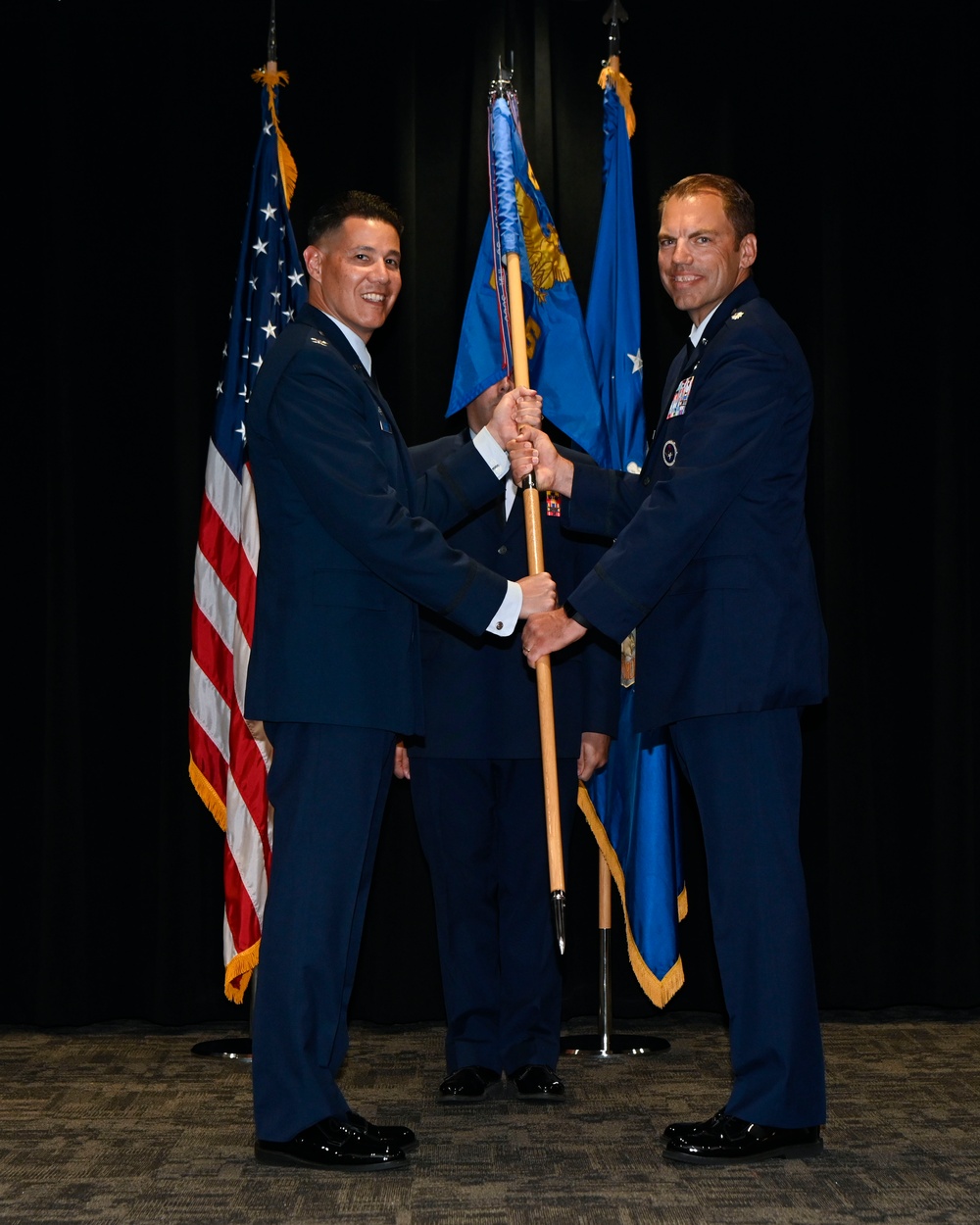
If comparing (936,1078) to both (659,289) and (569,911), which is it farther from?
(659,289)

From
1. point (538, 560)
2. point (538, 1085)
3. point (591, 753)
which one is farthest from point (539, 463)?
point (538, 1085)

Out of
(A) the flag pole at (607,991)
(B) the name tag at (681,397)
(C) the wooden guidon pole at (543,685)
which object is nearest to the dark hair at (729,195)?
(B) the name tag at (681,397)

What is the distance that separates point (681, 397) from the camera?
3045 millimetres

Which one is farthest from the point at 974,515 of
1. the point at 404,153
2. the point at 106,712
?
the point at 106,712

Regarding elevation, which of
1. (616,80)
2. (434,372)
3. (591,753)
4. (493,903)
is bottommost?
(493,903)

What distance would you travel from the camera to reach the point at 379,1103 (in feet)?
11.3

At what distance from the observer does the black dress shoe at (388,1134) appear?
9.20 ft

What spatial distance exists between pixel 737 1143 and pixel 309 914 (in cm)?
97

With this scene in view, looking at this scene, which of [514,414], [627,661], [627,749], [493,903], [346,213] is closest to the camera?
[346,213]

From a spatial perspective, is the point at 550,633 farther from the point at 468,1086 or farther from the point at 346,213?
the point at 468,1086

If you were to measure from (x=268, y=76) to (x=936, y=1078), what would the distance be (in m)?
3.47

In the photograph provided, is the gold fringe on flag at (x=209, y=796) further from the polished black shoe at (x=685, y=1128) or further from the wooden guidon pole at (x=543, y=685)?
the polished black shoe at (x=685, y=1128)

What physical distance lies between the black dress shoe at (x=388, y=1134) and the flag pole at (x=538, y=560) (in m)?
0.51

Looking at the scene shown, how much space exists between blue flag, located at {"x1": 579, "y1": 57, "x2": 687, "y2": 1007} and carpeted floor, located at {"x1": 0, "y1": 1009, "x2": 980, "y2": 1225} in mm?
381
